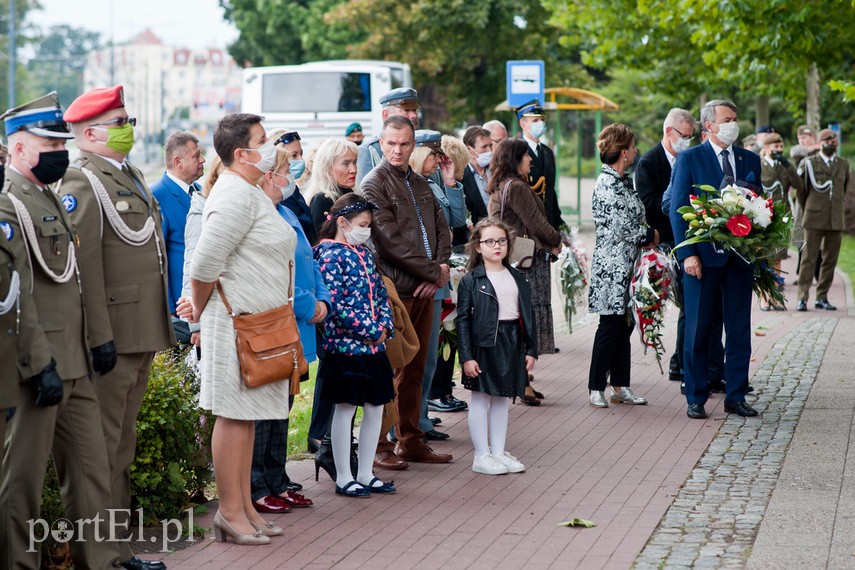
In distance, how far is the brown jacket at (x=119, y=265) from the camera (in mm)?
5367

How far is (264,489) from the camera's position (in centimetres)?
664

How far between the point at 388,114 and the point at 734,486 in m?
3.29

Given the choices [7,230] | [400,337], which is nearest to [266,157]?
[7,230]

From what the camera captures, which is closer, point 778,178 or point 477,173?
point 477,173

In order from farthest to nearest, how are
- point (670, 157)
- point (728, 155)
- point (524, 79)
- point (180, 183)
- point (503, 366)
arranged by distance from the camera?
1. point (524, 79)
2. point (670, 157)
3. point (728, 155)
4. point (503, 366)
5. point (180, 183)

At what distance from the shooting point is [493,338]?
7.58m

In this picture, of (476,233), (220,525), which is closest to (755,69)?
(476,233)

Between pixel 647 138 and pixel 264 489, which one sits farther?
pixel 647 138

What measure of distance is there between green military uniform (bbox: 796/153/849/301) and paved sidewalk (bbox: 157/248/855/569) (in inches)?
235

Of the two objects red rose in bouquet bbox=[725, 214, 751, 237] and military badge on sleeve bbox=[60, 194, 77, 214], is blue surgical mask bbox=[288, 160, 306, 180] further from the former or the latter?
red rose in bouquet bbox=[725, 214, 751, 237]

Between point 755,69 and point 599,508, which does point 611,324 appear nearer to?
point 599,508

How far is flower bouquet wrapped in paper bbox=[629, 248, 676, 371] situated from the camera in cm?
941

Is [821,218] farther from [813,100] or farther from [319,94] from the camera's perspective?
[319,94]

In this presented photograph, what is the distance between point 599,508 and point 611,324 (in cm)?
305
